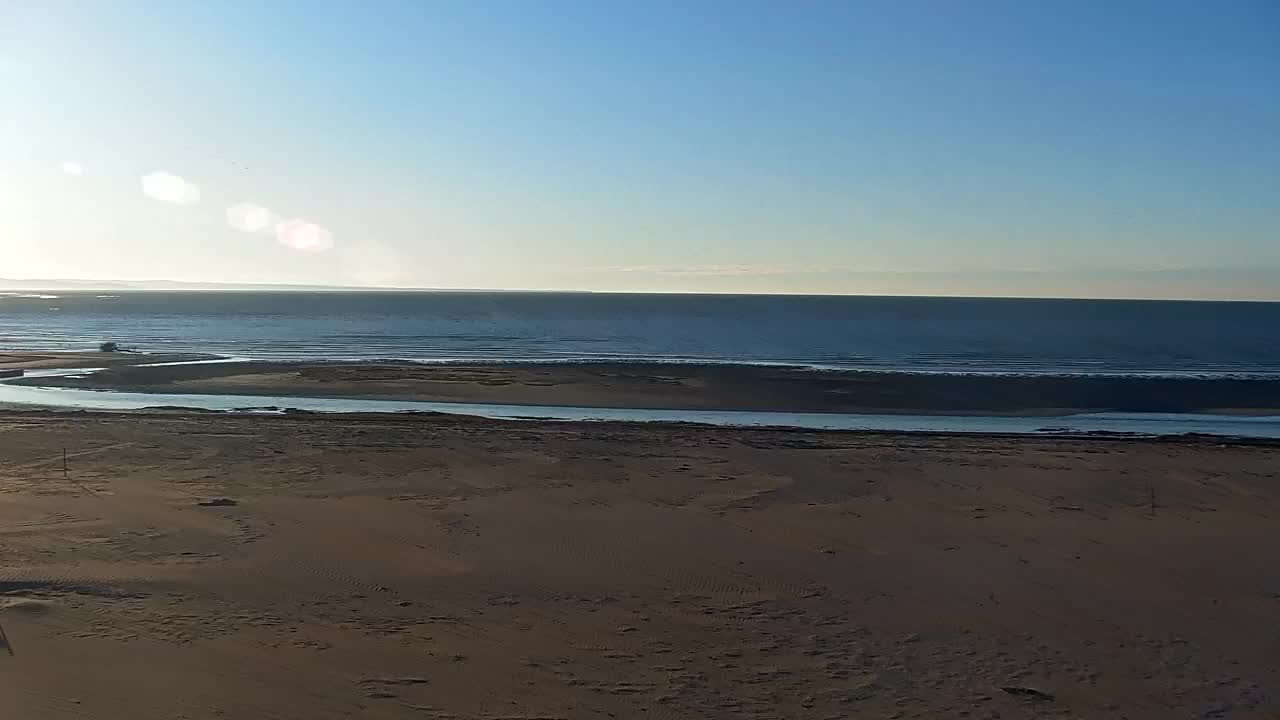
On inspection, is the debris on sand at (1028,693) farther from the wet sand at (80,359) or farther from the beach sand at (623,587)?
the wet sand at (80,359)

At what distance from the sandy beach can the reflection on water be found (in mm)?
1389

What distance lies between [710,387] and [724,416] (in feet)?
27.9

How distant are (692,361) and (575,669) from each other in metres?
46.5

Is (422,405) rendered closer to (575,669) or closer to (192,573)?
(192,573)

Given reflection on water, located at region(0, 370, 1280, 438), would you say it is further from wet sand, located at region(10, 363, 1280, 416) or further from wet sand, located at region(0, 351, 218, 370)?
wet sand, located at region(0, 351, 218, 370)

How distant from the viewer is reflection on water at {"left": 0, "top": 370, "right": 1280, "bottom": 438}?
29.4 m

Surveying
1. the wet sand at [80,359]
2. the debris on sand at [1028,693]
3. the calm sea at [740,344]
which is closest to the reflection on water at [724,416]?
the wet sand at [80,359]

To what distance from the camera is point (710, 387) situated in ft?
132

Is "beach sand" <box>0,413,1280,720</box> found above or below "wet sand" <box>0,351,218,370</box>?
below

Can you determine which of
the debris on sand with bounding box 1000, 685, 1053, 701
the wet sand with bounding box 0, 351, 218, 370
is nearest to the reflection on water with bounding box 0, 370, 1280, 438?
the wet sand with bounding box 0, 351, 218, 370

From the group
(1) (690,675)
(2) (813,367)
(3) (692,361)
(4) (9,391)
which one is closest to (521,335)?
(3) (692,361)

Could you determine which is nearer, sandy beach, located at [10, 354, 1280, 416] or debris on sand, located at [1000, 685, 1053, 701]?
debris on sand, located at [1000, 685, 1053, 701]

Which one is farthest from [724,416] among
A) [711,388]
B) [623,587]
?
[623,587]

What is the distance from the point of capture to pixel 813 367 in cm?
5109
